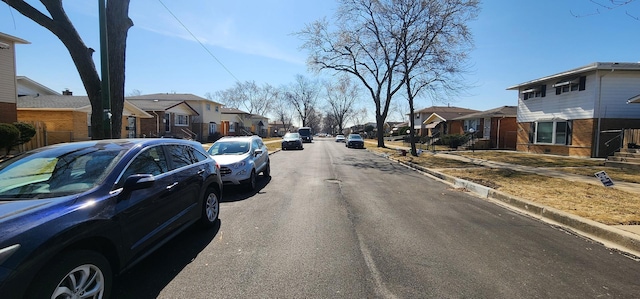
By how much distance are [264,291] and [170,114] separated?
35.7m

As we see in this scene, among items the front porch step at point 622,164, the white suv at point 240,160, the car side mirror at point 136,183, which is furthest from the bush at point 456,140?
the car side mirror at point 136,183

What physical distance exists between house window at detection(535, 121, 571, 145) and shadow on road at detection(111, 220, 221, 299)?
79.3ft

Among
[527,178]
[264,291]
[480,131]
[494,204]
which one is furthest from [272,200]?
[480,131]

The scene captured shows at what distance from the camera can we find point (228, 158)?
30.9ft

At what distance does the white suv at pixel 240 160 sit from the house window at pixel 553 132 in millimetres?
20418

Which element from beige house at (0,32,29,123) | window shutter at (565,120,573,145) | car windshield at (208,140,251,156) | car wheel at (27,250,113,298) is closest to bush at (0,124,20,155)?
beige house at (0,32,29,123)

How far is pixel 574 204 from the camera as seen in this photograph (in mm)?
7430

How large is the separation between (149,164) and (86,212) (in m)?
1.36

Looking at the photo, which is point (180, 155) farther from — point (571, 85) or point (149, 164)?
point (571, 85)

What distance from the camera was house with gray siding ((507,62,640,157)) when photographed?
19.5 metres

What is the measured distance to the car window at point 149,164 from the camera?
3.89 meters

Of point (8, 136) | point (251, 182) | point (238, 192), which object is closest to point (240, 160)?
point (251, 182)

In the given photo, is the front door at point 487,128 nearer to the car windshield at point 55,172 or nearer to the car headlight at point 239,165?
the car headlight at point 239,165

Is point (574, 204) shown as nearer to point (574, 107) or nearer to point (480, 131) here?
point (574, 107)
